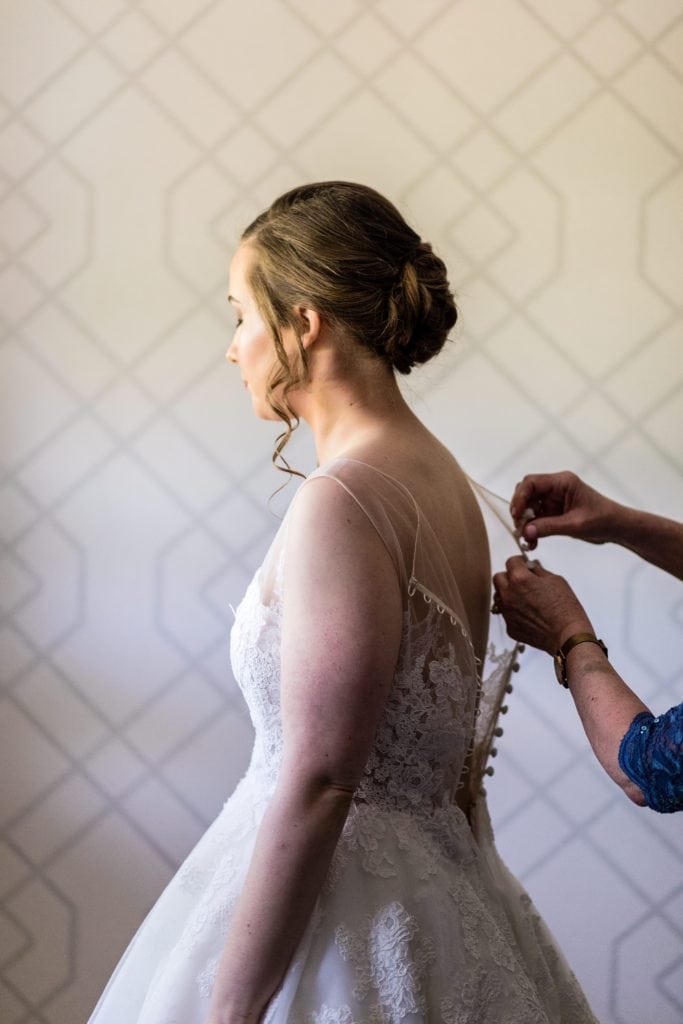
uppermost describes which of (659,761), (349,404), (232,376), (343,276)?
(232,376)

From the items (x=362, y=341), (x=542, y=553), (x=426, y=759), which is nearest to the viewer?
(x=426, y=759)

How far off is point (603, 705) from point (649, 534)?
433mm

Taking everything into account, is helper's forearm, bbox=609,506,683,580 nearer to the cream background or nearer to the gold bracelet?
the gold bracelet

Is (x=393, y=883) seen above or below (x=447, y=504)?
below

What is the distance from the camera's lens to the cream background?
2072 mm

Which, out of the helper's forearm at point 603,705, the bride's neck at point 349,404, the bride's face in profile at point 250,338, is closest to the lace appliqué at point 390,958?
the helper's forearm at point 603,705

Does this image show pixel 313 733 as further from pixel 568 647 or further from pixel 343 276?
pixel 343 276

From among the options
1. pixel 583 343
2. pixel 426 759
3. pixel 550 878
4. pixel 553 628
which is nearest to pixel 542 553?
pixel 583 343

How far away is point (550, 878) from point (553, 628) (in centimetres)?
98

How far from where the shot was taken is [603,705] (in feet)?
3.82

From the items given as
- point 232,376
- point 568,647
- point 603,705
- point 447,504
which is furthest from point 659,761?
point 232,376

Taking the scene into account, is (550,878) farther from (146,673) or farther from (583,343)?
(583,343)

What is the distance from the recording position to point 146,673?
7.04 ft

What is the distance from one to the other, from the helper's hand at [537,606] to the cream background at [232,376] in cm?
73
